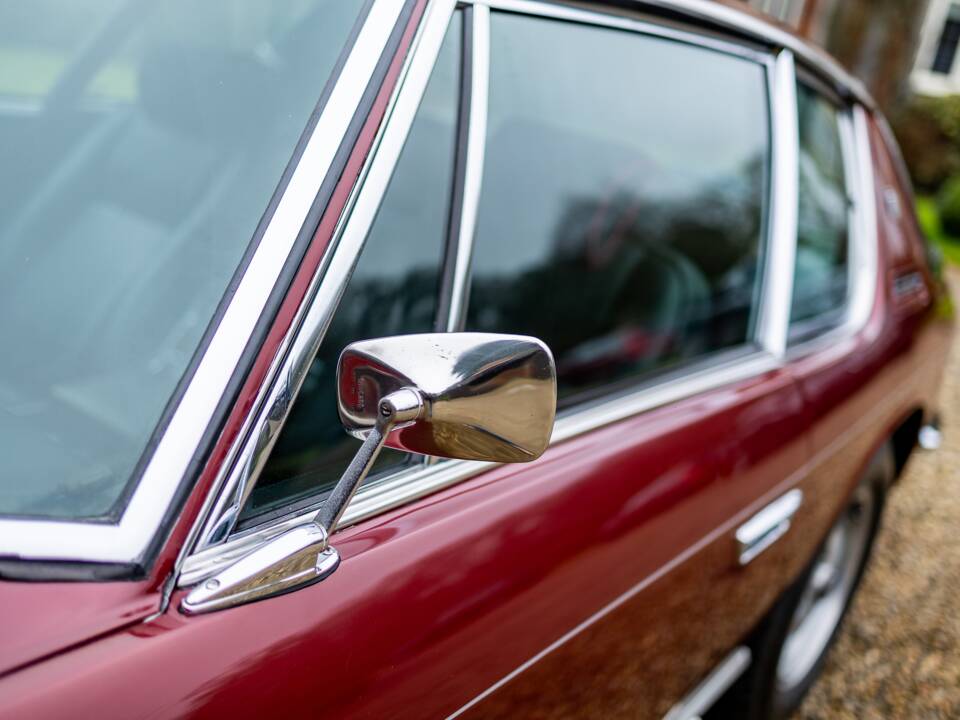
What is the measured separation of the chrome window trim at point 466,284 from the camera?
97 cm

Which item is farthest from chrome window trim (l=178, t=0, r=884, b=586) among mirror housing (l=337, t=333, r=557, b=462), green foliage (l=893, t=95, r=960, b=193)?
green foliage (l=893, t=95, r=960, b=193)

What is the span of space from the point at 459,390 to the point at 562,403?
26.1 inches

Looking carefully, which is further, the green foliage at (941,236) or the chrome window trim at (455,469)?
the green foliage at (941,236)

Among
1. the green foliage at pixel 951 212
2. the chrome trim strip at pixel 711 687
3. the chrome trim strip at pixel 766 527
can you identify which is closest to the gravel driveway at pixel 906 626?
the chrome trim strip at pixel 711 687

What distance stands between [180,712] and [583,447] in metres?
0.76

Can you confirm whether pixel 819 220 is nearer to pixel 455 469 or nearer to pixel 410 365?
pixel 455 469

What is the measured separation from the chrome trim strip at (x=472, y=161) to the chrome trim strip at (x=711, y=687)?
3.30 feet

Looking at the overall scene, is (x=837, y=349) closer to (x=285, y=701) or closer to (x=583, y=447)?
(x=583, y=447)

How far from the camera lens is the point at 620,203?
2422 millimetres

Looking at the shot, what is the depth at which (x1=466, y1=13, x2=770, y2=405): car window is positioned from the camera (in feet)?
5.99

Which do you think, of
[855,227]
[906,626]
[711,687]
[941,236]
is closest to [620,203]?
[855,227]

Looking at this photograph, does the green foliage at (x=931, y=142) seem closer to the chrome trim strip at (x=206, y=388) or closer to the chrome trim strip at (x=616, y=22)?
the chrome trim strip at (x=616, y=22)

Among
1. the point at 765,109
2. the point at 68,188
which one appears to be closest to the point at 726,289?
the point at 765,109

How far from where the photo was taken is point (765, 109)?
2.02 m
